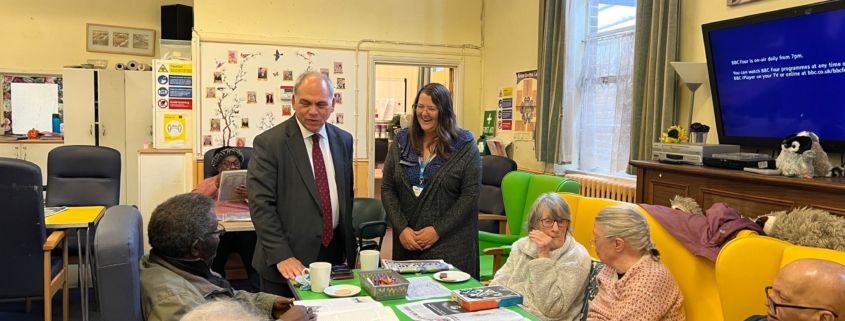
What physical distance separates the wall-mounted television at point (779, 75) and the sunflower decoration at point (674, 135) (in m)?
0.19

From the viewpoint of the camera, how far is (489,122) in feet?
20.1

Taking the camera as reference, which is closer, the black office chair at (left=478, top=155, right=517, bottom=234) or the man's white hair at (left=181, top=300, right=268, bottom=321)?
the man's white hair at (left=181, top=300, right=268, bottom=321)

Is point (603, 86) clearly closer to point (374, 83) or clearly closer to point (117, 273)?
point (374, 83)

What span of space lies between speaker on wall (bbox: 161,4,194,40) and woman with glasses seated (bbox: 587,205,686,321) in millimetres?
5671

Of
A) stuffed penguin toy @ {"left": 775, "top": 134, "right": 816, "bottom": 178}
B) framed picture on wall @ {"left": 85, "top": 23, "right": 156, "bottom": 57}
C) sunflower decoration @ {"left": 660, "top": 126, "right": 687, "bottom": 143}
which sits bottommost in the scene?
stuffed penguin toy @ {"left": 775, "top": 134, "right": 816, "bottom": 178}

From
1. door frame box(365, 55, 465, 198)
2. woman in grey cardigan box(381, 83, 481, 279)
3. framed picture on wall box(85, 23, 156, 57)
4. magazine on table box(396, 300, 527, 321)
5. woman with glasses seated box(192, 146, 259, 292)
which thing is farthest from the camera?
framed picture on wall box(85, 23, 156, 57)

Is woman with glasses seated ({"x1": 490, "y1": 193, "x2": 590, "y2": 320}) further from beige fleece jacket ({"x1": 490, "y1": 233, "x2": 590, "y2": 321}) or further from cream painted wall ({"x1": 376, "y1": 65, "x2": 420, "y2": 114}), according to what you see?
cream painted wall ({"x1": 376, "y1": 65, "x2": 420, "y2": 114})

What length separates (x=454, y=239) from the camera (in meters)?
2.35

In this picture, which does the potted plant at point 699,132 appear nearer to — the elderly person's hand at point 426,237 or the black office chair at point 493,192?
the black office chair at point 493,192

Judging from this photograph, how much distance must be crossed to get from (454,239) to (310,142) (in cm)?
72

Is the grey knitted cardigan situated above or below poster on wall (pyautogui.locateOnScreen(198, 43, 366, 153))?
below

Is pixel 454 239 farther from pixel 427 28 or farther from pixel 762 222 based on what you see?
pixel 427 28

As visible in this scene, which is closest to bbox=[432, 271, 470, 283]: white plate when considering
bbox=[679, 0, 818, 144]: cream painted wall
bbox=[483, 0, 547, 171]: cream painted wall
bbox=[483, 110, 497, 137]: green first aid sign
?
bbox=[679, 0, 818, 144]: cream painted wall

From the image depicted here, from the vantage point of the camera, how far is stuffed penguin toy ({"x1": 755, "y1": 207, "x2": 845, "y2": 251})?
1.83 meters
